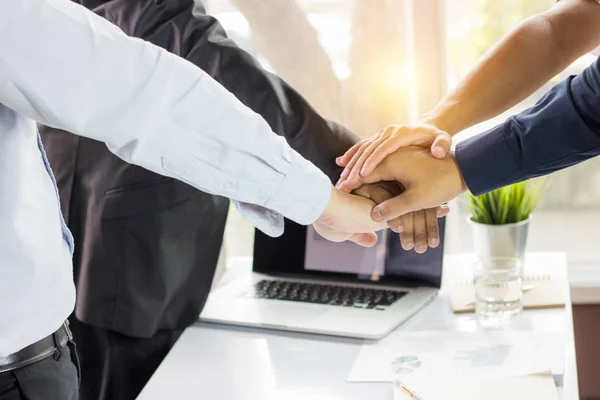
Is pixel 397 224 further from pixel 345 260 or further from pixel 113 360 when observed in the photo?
pixel 113 360

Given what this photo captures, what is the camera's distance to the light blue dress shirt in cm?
78

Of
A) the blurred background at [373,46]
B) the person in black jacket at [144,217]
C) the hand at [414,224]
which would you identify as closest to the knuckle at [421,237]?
the hand at [414,224]

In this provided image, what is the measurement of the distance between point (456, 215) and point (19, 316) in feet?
3.72

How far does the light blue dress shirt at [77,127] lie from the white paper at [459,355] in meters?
0.36

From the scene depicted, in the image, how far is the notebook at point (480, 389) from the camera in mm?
1017

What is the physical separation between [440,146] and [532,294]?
→ 33 cm

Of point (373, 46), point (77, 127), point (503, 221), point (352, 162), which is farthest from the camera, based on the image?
point (373, 46)

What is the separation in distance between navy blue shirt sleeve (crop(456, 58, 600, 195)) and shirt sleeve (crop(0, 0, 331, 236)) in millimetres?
401

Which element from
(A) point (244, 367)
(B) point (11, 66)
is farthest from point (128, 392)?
(B) point (11, 66)

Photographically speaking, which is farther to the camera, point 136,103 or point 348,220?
point 348,220

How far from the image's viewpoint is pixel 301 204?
3.44ft

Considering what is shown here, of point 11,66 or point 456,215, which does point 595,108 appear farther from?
point 11,66

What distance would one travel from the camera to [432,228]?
140cm

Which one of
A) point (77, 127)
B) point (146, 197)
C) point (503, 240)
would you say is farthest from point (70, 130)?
point (503, 240)
